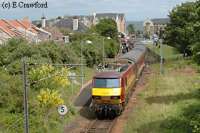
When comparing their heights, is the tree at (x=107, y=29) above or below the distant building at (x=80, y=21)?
below

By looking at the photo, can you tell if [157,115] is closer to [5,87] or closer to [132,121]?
[132,121]

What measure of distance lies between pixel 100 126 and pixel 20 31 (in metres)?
58.0

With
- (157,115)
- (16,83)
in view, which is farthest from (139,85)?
(16,83)

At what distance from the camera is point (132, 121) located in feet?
105

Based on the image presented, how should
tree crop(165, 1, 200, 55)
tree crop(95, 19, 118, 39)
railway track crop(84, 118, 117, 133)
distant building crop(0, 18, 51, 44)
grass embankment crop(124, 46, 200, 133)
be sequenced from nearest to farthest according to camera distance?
grass embankment crop(124, 46, 200, 133)
railway track crop(84, 118, 117, 133)
distant building crop(0, 18, 51, 44)
tree crop(165, 1, 200, 55)
tree crop(95, 19, 118, 39)

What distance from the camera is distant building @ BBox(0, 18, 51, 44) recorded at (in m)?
74.9

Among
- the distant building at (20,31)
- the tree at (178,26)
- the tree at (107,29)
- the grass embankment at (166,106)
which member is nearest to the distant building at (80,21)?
the tree at (107,29)

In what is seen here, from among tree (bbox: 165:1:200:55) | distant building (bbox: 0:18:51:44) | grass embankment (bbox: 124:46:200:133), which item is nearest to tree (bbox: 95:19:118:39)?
distant building (bbox: 0:18:51:44)

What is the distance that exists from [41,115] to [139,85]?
22.3 meters

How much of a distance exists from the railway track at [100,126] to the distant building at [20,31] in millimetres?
40515

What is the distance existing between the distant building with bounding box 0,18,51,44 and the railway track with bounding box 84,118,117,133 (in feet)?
133

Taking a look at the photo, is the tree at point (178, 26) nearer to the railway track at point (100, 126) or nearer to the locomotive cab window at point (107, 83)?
the locomotive cab window at point (107, 83)

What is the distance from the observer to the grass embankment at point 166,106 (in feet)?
97.4

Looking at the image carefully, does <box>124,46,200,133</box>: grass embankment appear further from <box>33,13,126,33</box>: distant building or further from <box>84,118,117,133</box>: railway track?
<box>33,13,126,33</box>: distant building
